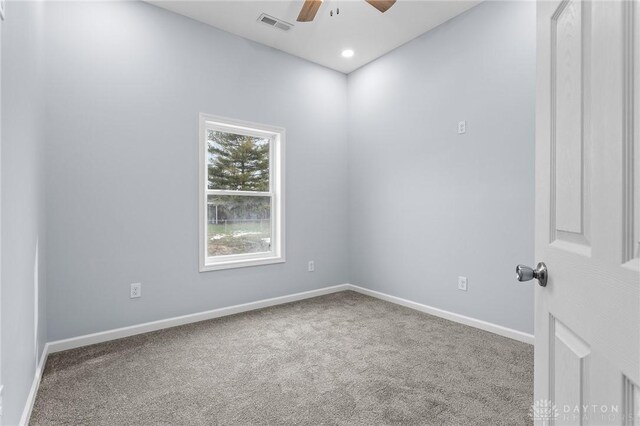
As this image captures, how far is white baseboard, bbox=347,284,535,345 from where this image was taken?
108 inches

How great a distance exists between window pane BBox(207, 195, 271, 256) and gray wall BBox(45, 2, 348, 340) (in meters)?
0.23

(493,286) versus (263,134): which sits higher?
Result: (263,134)

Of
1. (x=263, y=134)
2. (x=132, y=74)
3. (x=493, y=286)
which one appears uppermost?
(x=132, y=74)

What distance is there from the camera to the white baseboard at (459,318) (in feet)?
8.96

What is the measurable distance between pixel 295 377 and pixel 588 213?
1.92 meters

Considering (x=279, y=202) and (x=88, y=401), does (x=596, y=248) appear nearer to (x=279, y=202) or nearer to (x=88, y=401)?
(x=88, y=401)

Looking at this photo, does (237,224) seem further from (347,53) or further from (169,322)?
(347,53)

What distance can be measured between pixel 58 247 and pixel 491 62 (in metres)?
3.82

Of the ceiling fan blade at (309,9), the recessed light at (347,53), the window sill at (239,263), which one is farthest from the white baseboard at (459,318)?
the ceiling fan blade at (309,9)

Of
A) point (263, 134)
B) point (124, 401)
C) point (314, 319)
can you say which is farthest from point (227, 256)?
point (124, 401)

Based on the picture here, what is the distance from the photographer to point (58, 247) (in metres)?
2.58

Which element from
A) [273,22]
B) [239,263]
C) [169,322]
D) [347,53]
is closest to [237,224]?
[239,263]

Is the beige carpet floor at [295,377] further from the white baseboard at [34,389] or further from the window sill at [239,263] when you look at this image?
the window sill at [239,263]

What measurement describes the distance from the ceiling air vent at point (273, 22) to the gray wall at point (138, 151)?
1.30 feet
